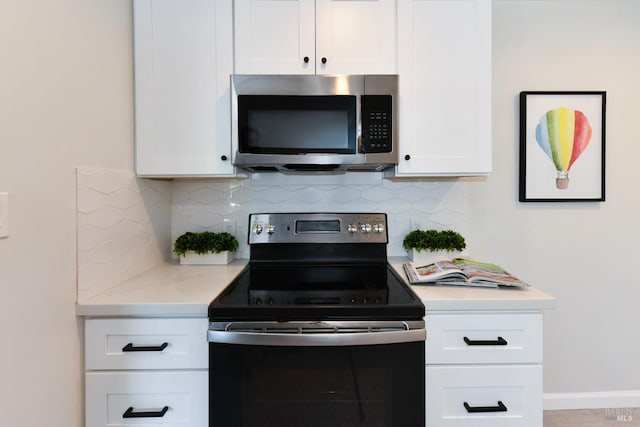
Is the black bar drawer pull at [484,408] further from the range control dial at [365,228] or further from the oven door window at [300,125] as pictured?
the oven door window at [300,125]

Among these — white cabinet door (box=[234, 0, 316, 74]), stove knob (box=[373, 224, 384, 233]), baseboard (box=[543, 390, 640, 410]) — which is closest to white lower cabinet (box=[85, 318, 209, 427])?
stove knob (box=[373, 224, 384, 233])

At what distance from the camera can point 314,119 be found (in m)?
1.59

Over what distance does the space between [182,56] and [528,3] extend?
1.81 meters

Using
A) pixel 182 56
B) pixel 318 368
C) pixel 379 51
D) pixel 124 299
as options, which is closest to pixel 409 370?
pixel 318 368

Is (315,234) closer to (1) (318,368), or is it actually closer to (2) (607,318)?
(1) (318,368)

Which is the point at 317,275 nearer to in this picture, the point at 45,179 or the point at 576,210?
the point at 45,179

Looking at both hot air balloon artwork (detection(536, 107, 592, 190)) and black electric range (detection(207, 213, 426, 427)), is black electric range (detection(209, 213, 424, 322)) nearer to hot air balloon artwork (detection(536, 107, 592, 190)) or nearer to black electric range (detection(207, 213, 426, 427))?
black electric range (detection(207, 213, 426, 427))

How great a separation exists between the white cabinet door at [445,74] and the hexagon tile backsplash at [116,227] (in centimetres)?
118

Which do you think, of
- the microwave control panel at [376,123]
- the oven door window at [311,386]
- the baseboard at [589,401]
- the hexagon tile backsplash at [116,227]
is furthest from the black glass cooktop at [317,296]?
the baseboard at [589,401]

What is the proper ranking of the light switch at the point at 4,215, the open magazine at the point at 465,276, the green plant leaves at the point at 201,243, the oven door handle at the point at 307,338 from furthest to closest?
the green plant leaves at the point at 201,243 < the open magazine at the point at 465,276 < the oven door handle at the point at 307,338 < the light switch at the point at 4,215

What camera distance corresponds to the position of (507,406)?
1.29 m

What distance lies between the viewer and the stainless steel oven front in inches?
47.8

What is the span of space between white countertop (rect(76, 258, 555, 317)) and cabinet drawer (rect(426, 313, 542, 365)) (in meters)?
0.04

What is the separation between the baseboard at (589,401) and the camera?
2109 mm
